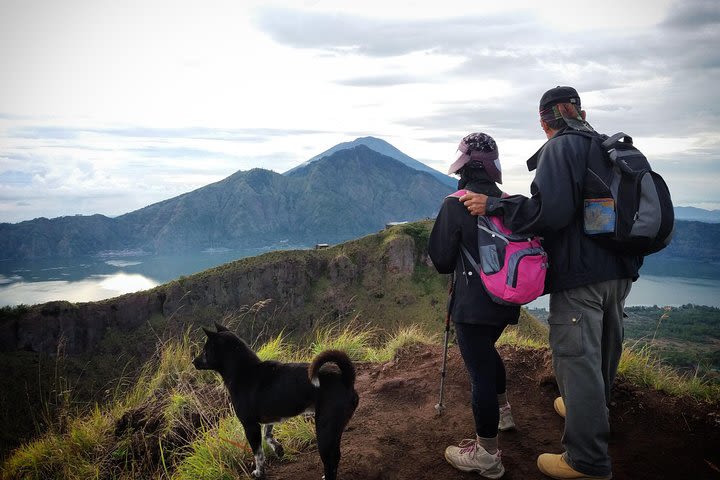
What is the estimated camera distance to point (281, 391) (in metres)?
3.40

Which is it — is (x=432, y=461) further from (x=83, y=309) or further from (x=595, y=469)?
(x=83, y=309)

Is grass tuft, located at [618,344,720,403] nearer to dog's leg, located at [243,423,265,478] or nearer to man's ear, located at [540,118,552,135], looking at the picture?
man's ear, located at [540,118,552,135]

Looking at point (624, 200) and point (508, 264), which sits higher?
point (624, 200)

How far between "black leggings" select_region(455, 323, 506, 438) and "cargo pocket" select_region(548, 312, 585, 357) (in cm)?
35

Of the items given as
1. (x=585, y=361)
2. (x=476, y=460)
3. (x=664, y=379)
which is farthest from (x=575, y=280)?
(x=664, y=379)

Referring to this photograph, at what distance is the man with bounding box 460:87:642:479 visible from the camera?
2.85 metres

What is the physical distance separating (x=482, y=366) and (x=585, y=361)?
656 millimetres

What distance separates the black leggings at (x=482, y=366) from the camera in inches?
121

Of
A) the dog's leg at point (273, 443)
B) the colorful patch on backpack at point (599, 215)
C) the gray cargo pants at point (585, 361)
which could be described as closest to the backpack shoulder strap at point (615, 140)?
the colorful patch on backpack at point (599, 215)

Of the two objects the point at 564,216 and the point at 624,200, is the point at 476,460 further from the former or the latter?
the point at 624,200

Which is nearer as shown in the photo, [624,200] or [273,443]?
[624,200]

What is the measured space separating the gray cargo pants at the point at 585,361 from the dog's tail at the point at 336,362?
1.43 meters

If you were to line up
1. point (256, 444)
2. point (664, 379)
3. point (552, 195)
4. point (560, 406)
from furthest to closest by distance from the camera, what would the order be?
1. point (664, 379)
2. point (560, 406)
3. point (256, 444)
4. point (552, 195)

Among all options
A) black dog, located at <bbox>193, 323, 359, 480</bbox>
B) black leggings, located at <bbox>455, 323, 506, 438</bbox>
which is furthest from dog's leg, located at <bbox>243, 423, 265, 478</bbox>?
black leggings, located at <bbox>455, 323, 506, 438</bbox>
